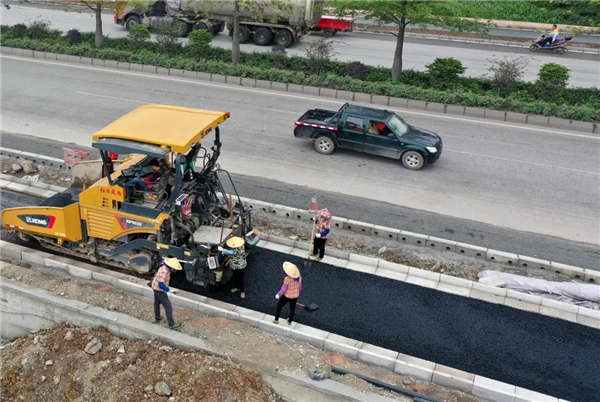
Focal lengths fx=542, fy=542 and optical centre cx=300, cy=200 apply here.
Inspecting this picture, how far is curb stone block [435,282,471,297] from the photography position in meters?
10.1

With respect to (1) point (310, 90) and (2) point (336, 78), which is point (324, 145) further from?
(2) point (336, 78)

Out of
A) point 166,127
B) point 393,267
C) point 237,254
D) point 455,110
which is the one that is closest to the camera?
point 237,254

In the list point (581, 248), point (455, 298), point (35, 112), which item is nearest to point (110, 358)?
point (455, 298)

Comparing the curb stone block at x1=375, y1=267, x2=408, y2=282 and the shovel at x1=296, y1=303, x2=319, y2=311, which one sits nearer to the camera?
the shovel at x1=296, y1=303, x2=319, y2=311

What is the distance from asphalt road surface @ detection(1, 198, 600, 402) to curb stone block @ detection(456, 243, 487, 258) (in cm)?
158

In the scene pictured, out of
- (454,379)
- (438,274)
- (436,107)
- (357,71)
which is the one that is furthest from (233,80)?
(454,379)

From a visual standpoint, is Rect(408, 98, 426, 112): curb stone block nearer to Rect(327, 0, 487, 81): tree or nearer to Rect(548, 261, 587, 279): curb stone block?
Rect(327, 0, 487, 81): tree

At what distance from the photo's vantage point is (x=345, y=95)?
2048 cm

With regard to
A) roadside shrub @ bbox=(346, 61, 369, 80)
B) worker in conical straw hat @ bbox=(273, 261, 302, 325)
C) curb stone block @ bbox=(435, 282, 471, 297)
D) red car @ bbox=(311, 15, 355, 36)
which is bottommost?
curb stone block @ bbox=(435, 282, 471, 297)

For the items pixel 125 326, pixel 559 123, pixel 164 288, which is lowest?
pixel 125 326

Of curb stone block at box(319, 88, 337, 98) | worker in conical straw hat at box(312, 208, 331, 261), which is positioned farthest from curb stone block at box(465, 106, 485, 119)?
worker in conical straw hat at box(312, 208, 331, 261)

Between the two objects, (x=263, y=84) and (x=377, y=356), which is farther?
(x=263, y=84)

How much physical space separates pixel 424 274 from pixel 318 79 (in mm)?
12169

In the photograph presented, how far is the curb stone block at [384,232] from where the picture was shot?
11.7 meters
